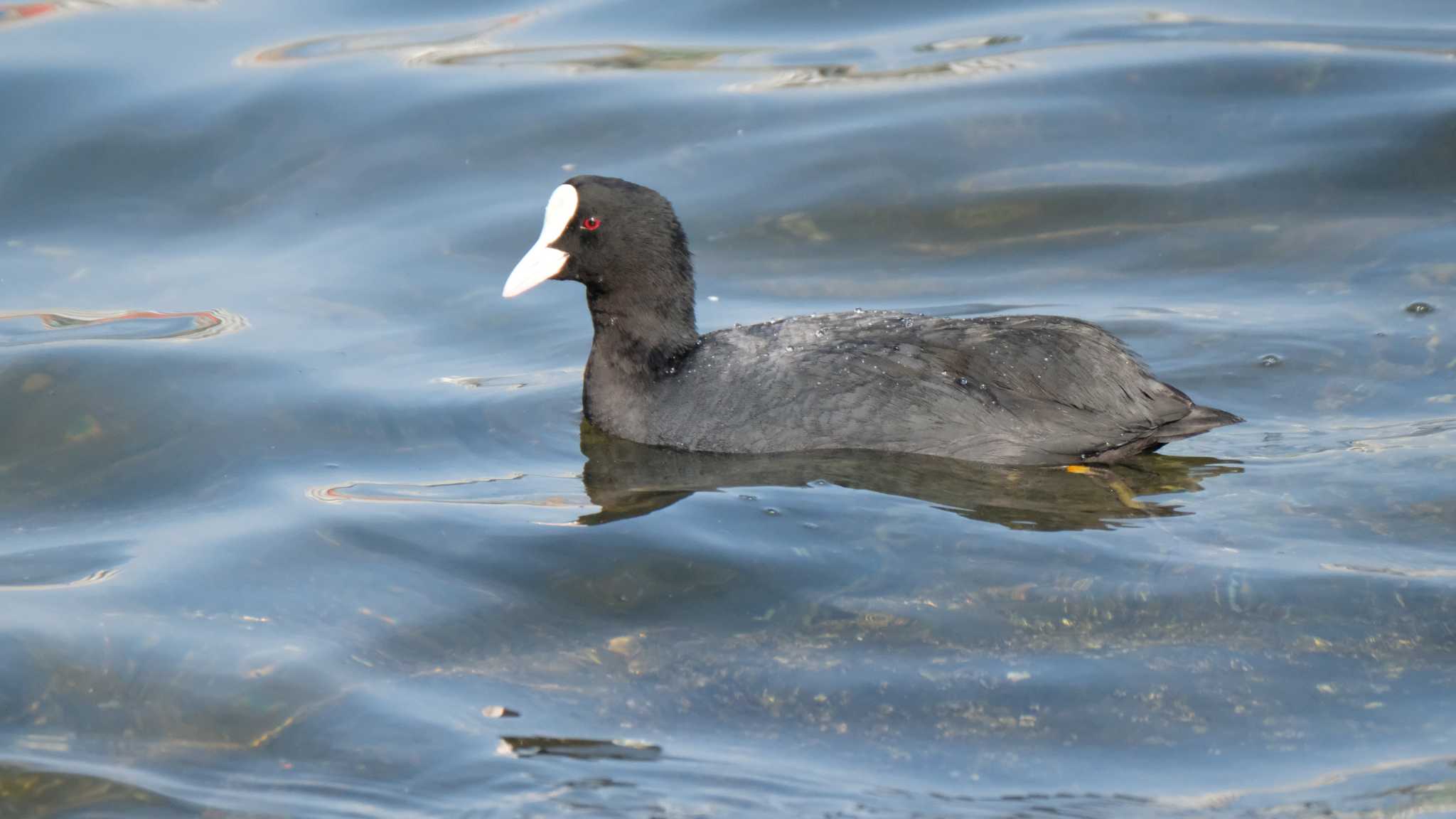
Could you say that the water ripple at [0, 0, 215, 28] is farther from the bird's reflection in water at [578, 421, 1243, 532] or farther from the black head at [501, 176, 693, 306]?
the bird's reflection in water at [578, 421, 1243, 532]

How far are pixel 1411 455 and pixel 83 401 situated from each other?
4.84 m

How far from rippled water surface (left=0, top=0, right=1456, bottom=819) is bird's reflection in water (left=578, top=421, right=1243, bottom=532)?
0.02m

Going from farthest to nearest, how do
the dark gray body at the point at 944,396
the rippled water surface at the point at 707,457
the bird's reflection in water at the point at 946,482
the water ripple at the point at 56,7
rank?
1. the water ripple at the point at 56,7
2. the dark gray body at the point at 944,396
3. the bird's reflection in water at the point at 946,482
4. the rippled water surface at the point at 707,457

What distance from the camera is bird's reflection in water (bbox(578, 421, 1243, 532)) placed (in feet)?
17.1

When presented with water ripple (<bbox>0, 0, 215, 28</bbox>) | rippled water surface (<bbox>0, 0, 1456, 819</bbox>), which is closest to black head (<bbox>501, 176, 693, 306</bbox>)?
rippled water surface (<bbox>0, 0, 1456, 819</bbox>)

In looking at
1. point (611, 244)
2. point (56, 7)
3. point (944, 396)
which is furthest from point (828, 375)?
point (56, 7)

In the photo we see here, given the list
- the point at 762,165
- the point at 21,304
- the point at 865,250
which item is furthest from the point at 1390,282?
the point at 21,304

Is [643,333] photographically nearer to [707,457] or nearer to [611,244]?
[611,244]

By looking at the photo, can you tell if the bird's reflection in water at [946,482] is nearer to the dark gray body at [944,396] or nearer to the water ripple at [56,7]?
the dark gray body at [944,396]

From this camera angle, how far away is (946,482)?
5418 mm

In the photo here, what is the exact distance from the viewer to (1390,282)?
7.14 meters

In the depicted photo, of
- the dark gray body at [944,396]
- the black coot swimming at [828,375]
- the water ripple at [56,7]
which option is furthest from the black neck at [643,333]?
the water ripple at [56,7]

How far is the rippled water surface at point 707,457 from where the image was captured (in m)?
4.00

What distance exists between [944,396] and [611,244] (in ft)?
4.66
